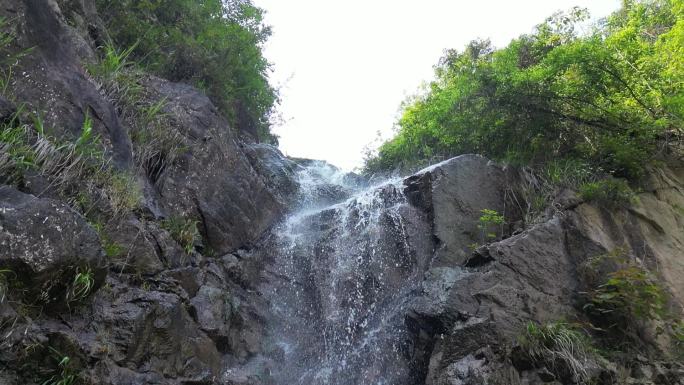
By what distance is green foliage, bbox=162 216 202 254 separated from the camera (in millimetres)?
7066

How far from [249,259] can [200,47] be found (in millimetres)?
5445

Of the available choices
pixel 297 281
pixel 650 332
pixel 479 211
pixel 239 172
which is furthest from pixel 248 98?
pixel 650 332

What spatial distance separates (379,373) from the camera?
6.82 meters

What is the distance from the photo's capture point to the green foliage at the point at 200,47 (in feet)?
33.7

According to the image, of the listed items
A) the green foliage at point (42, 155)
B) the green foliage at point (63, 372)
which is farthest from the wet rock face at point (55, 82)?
the green foliage at point (63, 372)

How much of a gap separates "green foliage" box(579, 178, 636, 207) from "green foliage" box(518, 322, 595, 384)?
2.83 m

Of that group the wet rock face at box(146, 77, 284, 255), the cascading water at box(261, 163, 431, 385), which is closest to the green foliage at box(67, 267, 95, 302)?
the wet rock face at box(146, 77, 284, 255)

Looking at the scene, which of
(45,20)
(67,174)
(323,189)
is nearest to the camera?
(67,174)

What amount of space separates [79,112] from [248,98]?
278 inches

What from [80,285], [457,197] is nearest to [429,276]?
[457,197]

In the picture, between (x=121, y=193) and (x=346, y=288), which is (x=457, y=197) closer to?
(x=346, y=288)

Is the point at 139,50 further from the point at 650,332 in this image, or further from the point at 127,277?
the point at 650,332

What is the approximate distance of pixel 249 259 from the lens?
338 inches

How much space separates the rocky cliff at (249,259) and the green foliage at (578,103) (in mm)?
787
